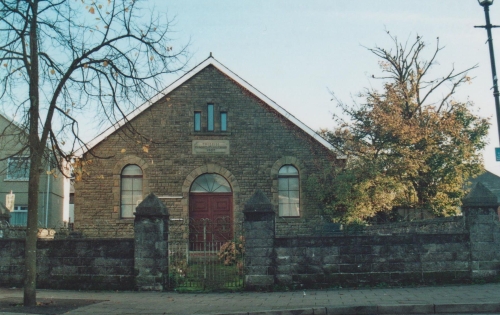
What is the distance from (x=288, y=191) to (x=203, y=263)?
374 inches

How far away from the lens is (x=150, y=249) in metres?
12.2

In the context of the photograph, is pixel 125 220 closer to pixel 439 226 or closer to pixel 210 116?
pixel 210 116

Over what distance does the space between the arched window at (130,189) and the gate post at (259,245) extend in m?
9.82

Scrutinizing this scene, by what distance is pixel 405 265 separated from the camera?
1223cm

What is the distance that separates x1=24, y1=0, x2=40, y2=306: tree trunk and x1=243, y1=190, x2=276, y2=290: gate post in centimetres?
446

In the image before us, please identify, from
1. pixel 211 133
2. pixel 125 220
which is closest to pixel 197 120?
pixel 211 133

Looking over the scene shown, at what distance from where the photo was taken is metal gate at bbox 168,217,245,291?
40.3 ft

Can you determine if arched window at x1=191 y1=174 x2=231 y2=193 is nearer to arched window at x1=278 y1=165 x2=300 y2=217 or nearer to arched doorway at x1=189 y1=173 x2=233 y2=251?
arched doorway at x1=189 y1=173 x2=233 y2=251

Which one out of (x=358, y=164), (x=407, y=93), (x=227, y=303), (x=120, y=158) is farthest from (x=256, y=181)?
(x=227, y=303)

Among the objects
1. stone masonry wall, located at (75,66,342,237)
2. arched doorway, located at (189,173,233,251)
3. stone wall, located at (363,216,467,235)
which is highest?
stone masonry wall, located at (75,66,342,237)

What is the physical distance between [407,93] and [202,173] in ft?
32.7

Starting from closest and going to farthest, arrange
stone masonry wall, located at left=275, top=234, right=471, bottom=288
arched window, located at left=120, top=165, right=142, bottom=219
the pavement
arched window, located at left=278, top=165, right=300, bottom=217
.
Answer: the pavement → stone masonry wall, located at left=275, top=234, right=471, bottom=288 → arched window, located at left=120, top=165, right=142, bottom=219 → arched window, located at left=278, top=165, right=300, bottom=217

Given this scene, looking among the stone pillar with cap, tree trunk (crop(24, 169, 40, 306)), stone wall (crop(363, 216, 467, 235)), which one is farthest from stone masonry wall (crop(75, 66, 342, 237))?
tree trunk (crop(24, 169, 40, 306))

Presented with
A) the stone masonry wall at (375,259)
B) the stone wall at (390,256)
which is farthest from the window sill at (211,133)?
the stone masonry wall at (375,259)
